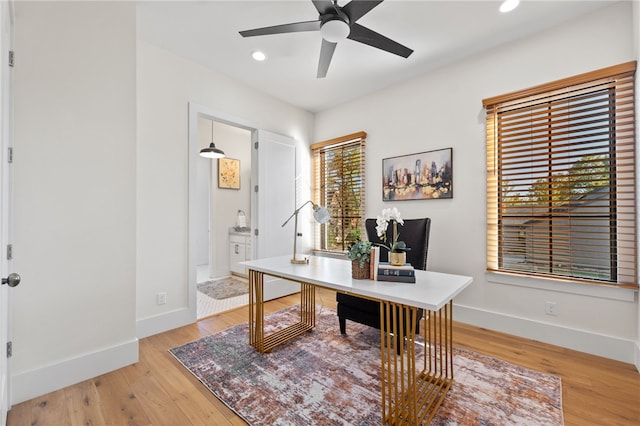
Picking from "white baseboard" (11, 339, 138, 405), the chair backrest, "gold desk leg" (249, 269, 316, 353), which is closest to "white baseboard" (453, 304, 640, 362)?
the chair backrest

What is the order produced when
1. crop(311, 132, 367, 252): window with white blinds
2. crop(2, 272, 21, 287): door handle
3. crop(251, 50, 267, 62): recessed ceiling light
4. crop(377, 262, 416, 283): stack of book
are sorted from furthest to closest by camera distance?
crop(311, 132, 367, 252): window with white blinds → crop(251, 50, 267, 62): recessed ceiling light → crop(377, 262, 416, 283): stack of book → crop(2, 272, 21, 287): door handle

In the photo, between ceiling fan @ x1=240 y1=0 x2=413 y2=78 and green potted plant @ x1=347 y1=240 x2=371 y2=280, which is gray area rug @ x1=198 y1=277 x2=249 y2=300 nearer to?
green potted plant @ x1=347 y1=240 x2=371 y2=280

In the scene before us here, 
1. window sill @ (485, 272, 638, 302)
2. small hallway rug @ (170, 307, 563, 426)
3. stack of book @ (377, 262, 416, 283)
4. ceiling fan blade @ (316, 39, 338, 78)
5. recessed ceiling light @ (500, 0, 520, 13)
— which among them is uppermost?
recessed ceiling light @ (500, 0, 520, 13)

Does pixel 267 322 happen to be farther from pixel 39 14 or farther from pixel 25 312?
pixel 39 14

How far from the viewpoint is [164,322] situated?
9.06ft

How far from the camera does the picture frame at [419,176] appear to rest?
3084 millimetres

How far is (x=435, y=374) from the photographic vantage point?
1.86m

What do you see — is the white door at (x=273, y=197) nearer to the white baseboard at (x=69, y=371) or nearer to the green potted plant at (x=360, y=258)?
the white baseboard at (x=69, y=371)

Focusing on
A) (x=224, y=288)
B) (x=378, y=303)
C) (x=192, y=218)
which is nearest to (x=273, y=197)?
(x=192, y=218)

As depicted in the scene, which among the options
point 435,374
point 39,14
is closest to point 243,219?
point 39,14

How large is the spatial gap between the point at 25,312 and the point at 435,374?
2670mm

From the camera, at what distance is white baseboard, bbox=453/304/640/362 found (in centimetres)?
216

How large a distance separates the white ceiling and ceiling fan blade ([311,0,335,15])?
0.47 metres

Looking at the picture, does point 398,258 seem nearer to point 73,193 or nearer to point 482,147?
point 482,147
